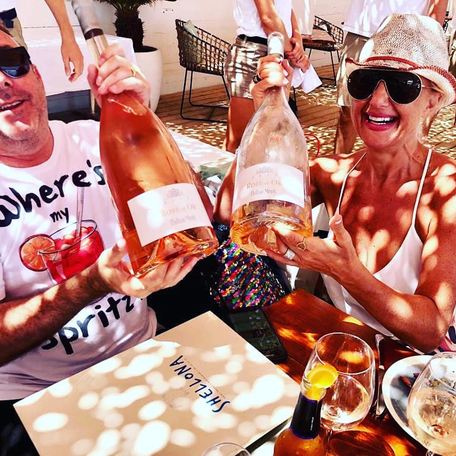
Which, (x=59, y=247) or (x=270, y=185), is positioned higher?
(x=270, y=185)

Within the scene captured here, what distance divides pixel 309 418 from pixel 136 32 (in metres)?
5.17

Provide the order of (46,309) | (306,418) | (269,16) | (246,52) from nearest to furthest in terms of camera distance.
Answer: (306,418)
(46,309)
(269,16)
(246,52)

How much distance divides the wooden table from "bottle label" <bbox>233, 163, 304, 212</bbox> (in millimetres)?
331

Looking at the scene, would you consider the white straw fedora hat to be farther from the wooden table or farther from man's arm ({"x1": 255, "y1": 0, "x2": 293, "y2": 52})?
man's arm ({"x1": 255, "y1": 0, "x2": 293, "y2": 52})

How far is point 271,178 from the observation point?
0.84 m

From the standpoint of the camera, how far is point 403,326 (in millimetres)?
1051

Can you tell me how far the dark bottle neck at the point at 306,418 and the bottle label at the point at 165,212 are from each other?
0.31 meters

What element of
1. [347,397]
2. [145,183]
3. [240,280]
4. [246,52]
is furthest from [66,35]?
[347,397]

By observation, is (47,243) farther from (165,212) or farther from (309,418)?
(309,418)

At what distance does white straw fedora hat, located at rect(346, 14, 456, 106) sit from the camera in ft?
3.92

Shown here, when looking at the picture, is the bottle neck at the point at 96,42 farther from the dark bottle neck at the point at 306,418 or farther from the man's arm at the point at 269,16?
the man's arm at the point at 269,16

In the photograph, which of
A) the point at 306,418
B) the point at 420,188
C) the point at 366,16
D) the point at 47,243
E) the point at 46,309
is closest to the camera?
the point at 306,418

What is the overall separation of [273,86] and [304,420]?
77 centimetres

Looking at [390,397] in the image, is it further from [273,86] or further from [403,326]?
[273,86]
